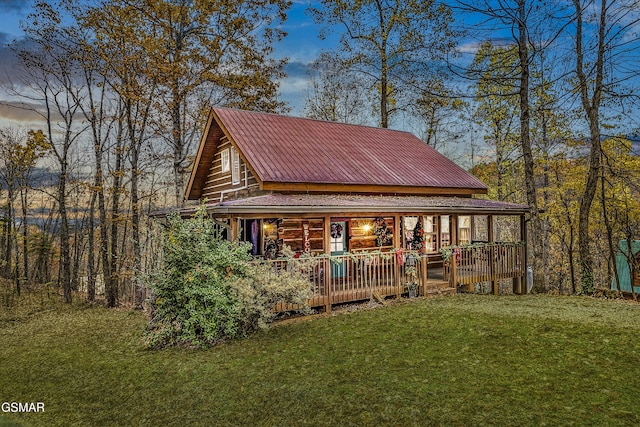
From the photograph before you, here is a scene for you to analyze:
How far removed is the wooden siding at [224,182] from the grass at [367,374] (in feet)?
20.7

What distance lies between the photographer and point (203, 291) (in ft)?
26.8

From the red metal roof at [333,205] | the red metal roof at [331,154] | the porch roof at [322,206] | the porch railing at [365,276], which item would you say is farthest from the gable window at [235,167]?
the porch railing at [365,276]

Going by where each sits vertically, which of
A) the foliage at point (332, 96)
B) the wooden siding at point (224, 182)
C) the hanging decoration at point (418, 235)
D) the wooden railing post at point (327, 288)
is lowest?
the wooden railing post at point (327, 288)

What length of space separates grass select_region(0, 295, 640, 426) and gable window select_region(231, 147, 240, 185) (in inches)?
287

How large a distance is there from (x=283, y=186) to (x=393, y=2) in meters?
17.9

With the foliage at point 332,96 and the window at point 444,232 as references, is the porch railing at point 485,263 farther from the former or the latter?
the foliage at point 332,96

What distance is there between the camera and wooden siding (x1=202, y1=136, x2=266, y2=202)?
1438cm

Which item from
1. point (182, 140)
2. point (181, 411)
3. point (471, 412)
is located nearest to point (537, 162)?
point (182, 140)

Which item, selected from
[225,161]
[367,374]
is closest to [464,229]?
[225,161]

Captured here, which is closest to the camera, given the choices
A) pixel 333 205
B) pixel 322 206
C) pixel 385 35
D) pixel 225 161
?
pixel 322 206

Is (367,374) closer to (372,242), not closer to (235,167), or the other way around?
(372,242)

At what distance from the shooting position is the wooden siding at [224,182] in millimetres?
14383

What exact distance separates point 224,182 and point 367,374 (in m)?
12.2

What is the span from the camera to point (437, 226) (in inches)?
703
